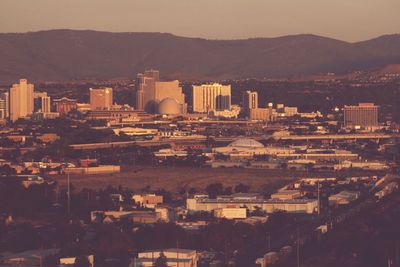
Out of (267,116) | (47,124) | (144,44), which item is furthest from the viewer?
(144,44)

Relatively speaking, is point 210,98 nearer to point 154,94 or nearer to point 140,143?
point 154,94

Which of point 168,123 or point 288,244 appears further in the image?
point 168,123

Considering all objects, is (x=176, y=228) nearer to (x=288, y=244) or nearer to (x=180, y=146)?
(x=288, y=244)

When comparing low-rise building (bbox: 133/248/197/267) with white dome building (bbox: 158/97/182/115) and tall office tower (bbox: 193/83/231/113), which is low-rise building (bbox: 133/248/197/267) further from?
tall office tower (bbox: 193/83/231/113)

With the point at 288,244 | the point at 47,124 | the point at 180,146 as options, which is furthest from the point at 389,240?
the point at 47,124

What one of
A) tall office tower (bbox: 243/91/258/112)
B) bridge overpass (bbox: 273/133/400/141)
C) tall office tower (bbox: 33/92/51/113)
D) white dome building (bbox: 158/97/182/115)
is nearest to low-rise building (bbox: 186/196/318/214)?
bridge overpass (bbox: 273/133/400/141)
